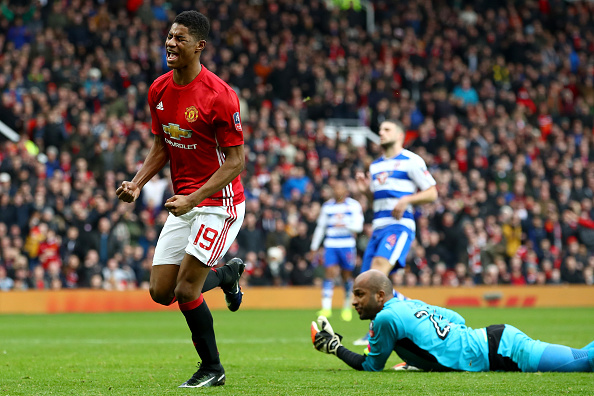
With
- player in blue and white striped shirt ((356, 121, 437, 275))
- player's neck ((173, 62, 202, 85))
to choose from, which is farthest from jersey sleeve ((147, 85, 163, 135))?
player in blue and white striped shirt ((356, 121, 437, 275))

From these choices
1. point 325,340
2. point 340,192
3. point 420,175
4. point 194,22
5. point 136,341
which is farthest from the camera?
point 340,192

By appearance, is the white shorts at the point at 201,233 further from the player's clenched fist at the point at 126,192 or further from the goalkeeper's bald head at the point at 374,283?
the goalkeeper's bald head at the point at 374,283

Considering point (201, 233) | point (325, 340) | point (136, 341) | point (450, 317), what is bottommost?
point (136, 341)

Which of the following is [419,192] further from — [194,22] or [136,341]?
[136,341]

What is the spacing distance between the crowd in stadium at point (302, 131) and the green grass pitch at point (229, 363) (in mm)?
3469

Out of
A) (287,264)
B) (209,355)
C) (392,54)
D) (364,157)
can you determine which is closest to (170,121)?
(209,355)

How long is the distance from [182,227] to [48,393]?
61.9 inches

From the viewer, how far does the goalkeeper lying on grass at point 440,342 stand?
23.7ft

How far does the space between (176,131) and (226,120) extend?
0.44 m

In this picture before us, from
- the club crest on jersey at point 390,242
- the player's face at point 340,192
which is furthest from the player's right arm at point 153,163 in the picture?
the player's face at point 340,192

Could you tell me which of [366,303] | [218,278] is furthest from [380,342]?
[218,278]

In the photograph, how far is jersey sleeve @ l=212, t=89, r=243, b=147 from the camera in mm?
6609

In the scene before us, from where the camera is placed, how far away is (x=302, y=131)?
24.1 m

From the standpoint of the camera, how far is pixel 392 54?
92.9 feet
